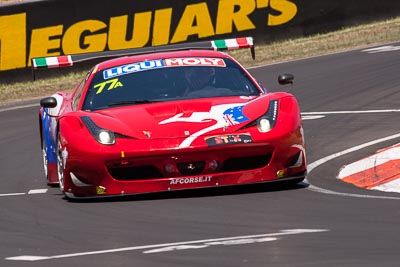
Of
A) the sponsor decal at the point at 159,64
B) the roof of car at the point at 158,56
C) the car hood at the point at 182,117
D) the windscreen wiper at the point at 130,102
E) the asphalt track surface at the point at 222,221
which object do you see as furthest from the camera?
the roof of car at the point at 158,56

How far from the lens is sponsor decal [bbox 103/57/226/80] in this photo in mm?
11438

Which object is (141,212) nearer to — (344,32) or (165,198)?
(165,198)

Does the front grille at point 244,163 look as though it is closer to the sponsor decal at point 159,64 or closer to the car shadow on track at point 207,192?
the car shadow on track at point 207,192

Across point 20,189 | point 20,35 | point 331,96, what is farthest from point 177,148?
point 20,35

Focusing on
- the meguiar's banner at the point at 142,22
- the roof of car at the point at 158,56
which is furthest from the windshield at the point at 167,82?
the meguiar's banner at the point at 142,22

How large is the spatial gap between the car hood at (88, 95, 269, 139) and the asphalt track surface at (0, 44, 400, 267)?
0.53m

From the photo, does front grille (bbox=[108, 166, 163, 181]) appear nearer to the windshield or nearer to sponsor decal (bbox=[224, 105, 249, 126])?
sponsor decal (bbox=[224, 105, 249, 126])

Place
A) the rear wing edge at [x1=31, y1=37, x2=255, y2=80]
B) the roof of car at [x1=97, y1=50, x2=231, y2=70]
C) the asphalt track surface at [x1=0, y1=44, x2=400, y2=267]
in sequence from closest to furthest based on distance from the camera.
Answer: the asphalt track surface at [x1=0, y1=44, x2=400, y2=267]
the roof of car at [x1=97, y1=50, x2=231, y2=70]
the rear wing edge at [x1=31, y1=37, x2=255, y2=80]

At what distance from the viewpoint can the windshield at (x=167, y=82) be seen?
1102 centimetres

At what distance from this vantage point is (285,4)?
24.2m

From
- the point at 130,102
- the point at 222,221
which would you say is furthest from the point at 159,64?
the point at 222,221

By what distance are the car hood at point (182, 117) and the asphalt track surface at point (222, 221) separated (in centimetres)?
53

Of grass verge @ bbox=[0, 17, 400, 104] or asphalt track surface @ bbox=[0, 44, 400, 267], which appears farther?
grass verge @ bbox=[0, 17, 400, 104]

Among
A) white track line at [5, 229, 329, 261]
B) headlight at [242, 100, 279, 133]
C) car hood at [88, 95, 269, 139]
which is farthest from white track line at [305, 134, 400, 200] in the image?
white track line at [5, 229, 329, 261]
